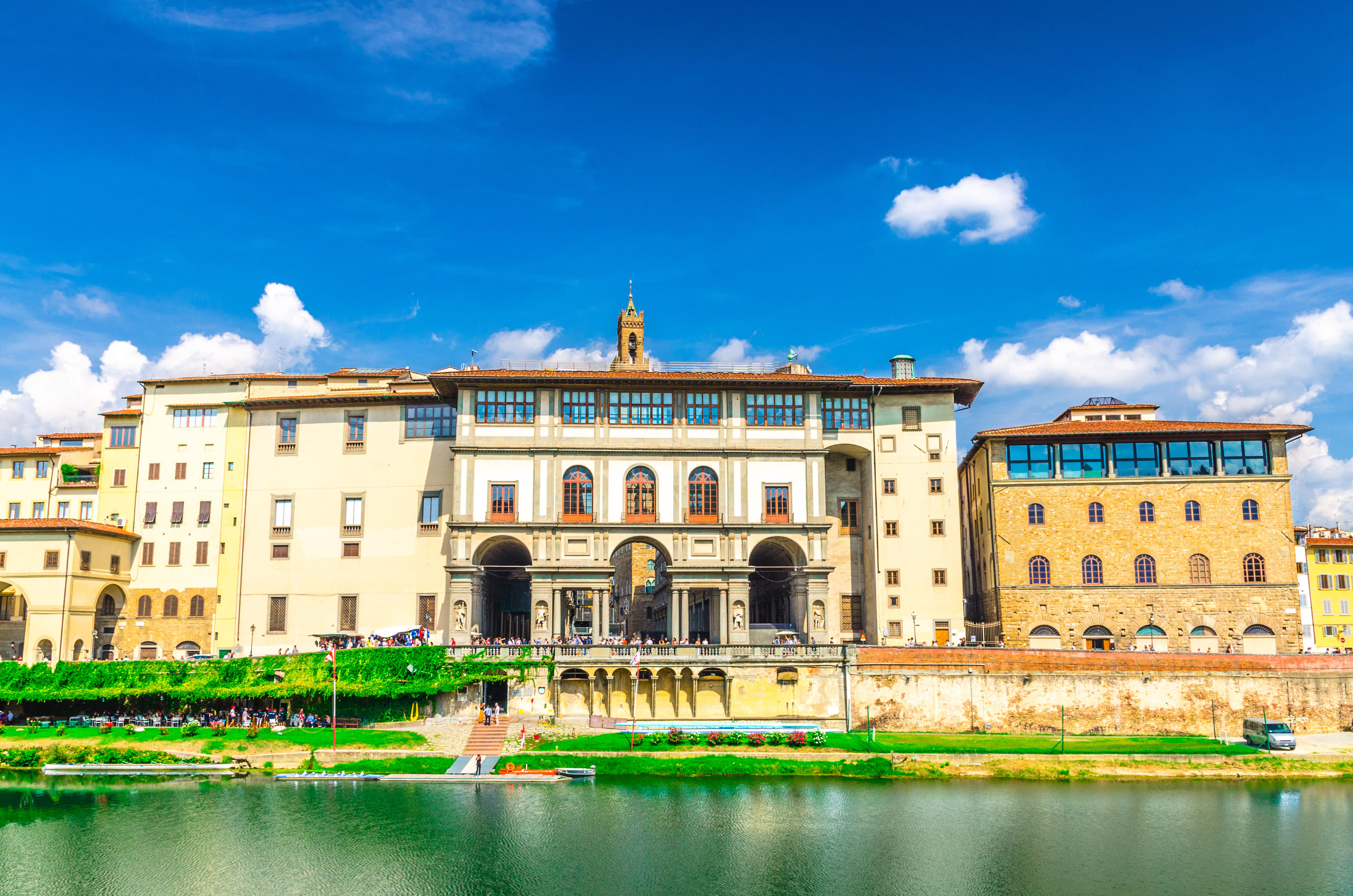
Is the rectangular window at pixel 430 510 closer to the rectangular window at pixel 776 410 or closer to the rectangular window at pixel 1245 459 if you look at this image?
the rectangular window at pixel 776 410

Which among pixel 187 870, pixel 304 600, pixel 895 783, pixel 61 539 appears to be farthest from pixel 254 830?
pixel 61 539

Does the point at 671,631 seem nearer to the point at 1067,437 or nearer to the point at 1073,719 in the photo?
the point at 1073,719

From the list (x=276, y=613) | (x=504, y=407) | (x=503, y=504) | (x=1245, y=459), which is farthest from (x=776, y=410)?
(x=276, y=613)

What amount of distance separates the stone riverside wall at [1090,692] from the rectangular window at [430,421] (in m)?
29.8

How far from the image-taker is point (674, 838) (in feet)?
122

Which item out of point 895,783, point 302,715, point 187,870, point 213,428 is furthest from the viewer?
point 213,428

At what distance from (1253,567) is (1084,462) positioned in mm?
11732

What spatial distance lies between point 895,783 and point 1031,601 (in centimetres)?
2383

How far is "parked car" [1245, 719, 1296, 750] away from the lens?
51.4 m

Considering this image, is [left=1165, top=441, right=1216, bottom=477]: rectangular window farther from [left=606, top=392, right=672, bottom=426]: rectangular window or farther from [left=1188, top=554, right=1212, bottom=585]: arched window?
[left=606, top=392, right=672, bottom=426]: rectangular window

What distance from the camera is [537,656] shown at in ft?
183

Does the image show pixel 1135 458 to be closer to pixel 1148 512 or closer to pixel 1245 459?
pixel 1148 512

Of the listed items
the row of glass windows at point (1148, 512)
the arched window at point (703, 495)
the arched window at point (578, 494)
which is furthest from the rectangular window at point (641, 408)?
the row of glass windows at point (1148, 512)

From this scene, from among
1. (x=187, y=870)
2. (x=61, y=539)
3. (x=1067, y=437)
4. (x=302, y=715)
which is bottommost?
(x=187, y=870)
